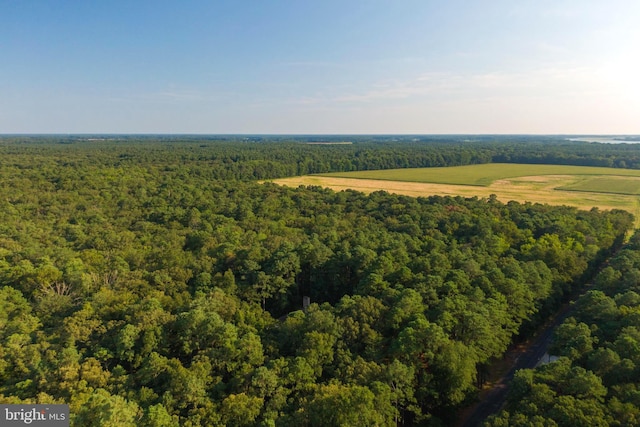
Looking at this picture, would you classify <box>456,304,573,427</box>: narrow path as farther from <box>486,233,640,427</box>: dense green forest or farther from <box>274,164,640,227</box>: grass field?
<box>274,164,640,227</box>: grass field

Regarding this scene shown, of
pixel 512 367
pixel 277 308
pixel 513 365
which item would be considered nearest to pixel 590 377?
pixel 512 367

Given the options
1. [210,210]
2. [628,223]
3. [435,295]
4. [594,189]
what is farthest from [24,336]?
[594,189]

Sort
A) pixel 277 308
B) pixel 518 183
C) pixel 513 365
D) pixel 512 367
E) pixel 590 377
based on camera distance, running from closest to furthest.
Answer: pixel 590 377 < pixel 512 367 < pixel 513 365 < pixel 277 308 < pixel 518 183

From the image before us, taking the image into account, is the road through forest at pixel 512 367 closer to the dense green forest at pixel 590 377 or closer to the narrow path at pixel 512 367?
the narrow path at pixel 512 367

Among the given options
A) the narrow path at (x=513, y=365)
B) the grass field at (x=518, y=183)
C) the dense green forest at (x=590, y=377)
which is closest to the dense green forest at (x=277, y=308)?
the dense green forest at (x=590, y=377)

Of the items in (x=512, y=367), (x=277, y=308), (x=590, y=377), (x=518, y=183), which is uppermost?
(x=518, y=183)

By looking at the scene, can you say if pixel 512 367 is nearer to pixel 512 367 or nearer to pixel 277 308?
pixel 512 367
